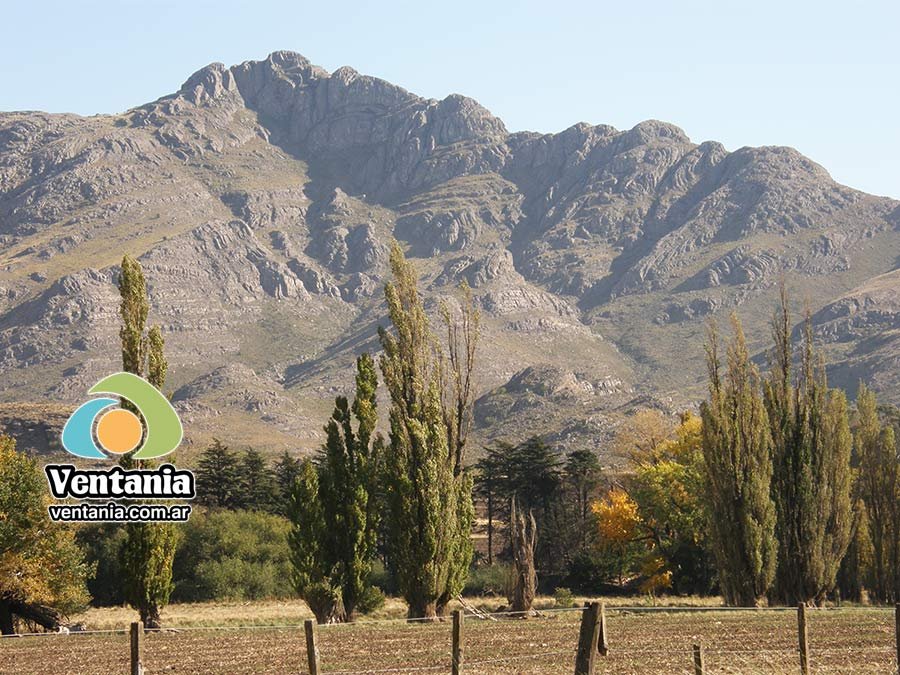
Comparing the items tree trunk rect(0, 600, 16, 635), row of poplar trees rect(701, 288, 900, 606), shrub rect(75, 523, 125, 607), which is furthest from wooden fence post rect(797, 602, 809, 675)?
shrub rect(75, 523, 125, 607)

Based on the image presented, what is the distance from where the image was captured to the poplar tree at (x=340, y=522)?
3731 cm

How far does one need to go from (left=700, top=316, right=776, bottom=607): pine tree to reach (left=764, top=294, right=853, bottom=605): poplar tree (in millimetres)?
1095

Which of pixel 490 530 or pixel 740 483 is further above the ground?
pixel 740 483

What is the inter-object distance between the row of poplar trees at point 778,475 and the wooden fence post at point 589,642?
2711cm

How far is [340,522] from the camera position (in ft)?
125

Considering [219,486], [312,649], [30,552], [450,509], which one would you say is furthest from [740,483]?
[219,486]

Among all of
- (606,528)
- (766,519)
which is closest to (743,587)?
(766,519)

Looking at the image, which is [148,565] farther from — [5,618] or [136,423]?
[5,618]

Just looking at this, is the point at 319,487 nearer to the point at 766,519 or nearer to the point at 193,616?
the point at 193,616

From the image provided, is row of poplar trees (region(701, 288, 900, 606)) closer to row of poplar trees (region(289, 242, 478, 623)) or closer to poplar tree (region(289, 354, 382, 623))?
row of poplar trees (region(289, 242, 478, 623))

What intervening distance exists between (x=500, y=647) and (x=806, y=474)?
72.2ft

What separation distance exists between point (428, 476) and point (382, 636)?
842 cm

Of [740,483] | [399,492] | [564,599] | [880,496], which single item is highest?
[740,483]

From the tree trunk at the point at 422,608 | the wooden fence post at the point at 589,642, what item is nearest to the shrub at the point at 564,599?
the tree trunk at the point at 422,608
